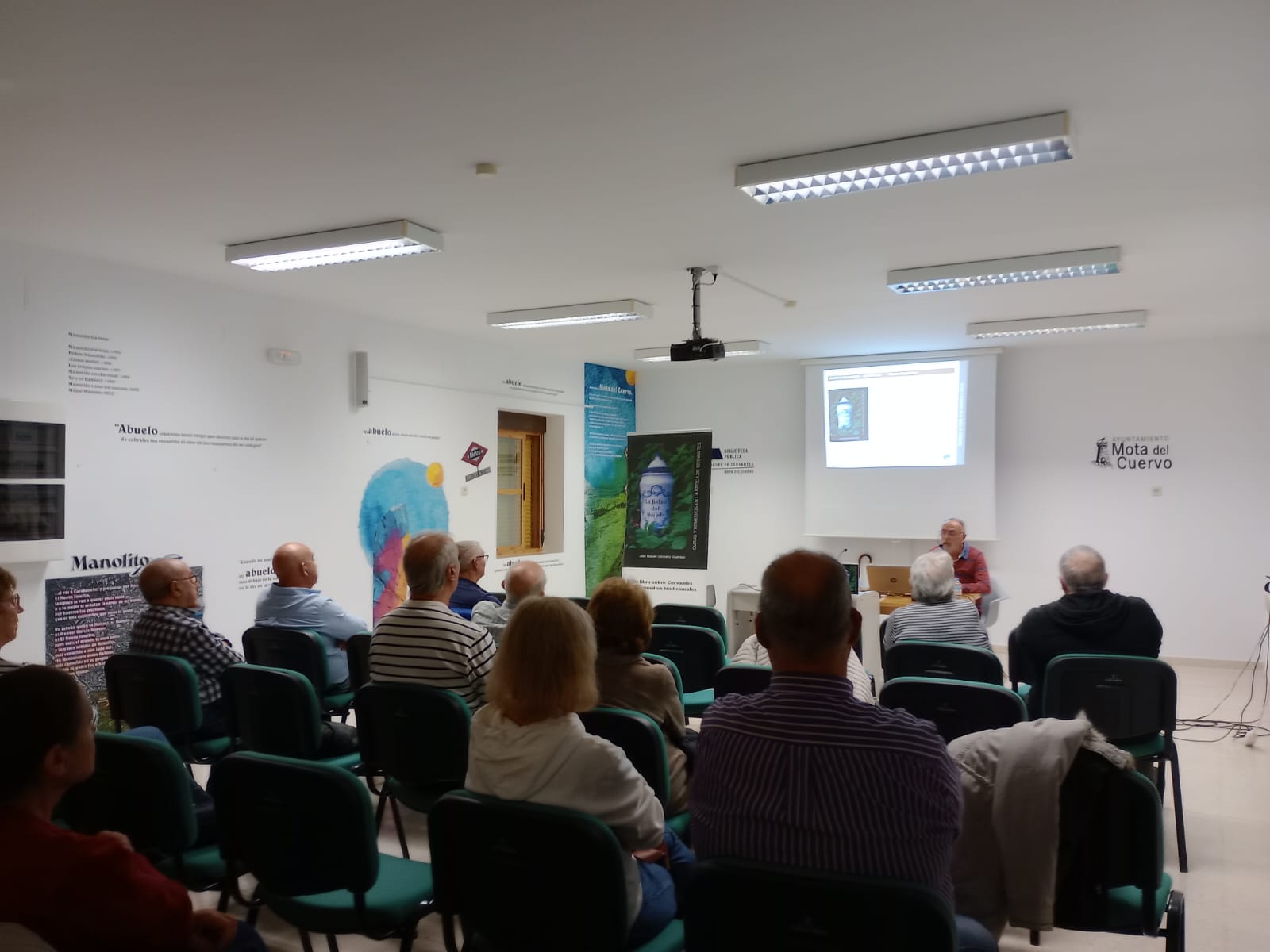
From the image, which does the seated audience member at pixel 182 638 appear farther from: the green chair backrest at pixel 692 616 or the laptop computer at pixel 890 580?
the laptop computer at pixel 890 580

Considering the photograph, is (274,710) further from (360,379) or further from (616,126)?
(360,379)

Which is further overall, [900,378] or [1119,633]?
[900,378]

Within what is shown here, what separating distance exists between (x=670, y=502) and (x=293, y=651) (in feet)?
15.1

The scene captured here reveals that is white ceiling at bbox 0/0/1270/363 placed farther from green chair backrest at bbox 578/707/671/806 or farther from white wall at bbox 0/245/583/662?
green chair backrest at bbox 578/707/671/806

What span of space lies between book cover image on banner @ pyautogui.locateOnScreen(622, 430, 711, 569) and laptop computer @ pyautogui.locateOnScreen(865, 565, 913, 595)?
4.94ft

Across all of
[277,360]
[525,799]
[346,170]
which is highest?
[346,170]

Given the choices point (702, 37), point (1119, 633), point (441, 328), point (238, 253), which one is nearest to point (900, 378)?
point (441, 328)

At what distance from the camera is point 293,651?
4.28 meters

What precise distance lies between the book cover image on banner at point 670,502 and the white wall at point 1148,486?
213 centimetres

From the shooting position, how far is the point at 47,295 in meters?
5.08

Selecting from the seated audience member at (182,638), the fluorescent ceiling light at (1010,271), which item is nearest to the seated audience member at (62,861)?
the seated audience member at (182,638)

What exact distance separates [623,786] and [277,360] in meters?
5.19

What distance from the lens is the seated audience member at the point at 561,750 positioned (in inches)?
81.5

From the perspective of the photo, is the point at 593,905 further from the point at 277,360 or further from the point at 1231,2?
the point at 277,360
